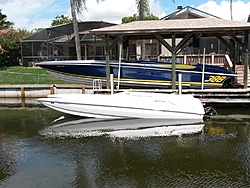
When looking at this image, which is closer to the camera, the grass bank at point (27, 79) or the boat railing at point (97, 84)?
the boat railing at point (97, 84)

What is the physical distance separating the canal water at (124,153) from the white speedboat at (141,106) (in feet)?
1.21

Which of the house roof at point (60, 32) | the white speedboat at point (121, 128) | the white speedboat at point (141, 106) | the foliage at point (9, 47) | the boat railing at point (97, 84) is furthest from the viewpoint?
the foliage at point (9, 47)

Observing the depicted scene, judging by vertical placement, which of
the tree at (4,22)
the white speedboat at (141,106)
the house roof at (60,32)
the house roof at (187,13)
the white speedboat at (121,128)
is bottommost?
the white speedboat at (121,128)

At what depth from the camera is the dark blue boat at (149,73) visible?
13.6 m

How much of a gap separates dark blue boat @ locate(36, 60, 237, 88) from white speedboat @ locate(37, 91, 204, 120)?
7.03 ft

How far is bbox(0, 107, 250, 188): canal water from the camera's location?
6.43m

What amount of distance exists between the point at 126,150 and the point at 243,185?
3.16 m

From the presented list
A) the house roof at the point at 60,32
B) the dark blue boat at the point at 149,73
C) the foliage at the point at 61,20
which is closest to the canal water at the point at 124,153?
the dark blue boat at the point at 149,73

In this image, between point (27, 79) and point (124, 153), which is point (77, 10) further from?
point (124, 153)

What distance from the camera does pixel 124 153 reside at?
26.6ft

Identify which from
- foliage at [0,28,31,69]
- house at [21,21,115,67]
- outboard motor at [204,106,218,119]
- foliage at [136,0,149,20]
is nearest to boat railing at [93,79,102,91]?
outboard motor at [204,106,218,119]

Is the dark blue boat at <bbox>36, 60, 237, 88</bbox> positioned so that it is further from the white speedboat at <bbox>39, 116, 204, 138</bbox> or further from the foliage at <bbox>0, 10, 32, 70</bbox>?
the foliage at <bbox>0, 10, 32, 70</bbox>

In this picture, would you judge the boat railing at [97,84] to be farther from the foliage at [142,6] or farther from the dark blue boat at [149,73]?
the foliage at [142,6]

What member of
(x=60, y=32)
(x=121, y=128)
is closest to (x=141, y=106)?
(x=121, y=128)
